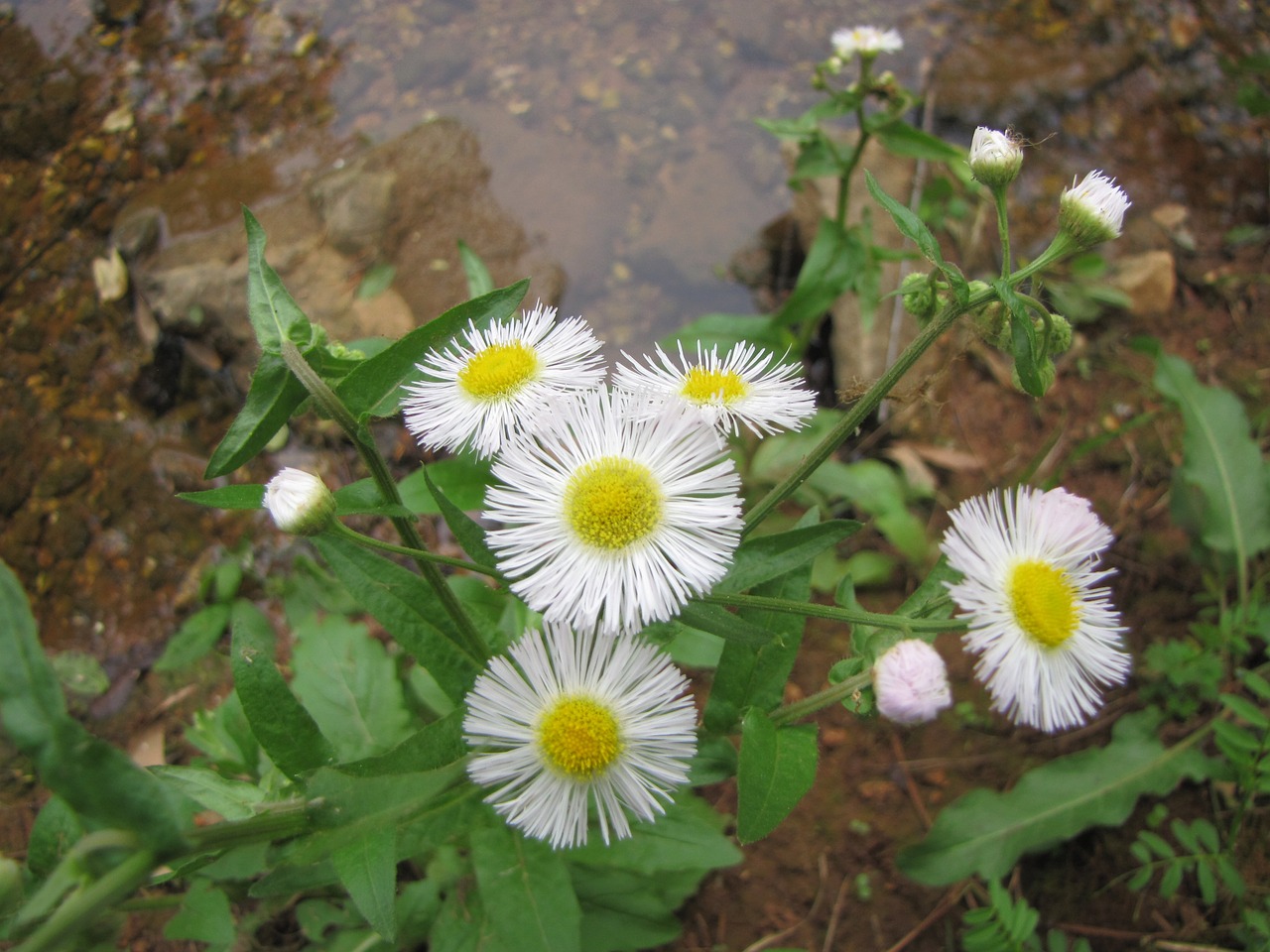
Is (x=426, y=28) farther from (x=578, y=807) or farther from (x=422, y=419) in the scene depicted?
(x=578, y=807)

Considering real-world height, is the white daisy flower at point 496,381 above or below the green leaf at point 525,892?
above

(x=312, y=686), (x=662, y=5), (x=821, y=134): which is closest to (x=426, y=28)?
(x=662, y=5)

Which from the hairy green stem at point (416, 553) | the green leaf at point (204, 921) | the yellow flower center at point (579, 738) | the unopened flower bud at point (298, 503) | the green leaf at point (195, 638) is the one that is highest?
the unopened flower bud at point (298, 503)

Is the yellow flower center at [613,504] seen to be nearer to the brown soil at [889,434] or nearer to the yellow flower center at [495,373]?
the yellow flower center at [495,373]

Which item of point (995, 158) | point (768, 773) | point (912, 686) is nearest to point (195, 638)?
point (768, 773)

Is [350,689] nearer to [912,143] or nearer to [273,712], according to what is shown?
[273,712]

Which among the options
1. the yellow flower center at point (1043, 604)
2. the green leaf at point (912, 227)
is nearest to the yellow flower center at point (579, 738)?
the yellow flower center at point (1043, 604)

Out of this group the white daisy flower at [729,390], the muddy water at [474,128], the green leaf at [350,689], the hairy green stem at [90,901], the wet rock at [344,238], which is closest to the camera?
the hairy green stem at [90,901]
